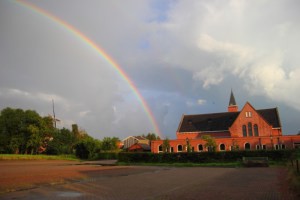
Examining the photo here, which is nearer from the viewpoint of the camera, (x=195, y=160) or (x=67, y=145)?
(x=195, y=160)

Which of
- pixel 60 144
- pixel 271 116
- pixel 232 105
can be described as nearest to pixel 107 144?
pixel 60 144

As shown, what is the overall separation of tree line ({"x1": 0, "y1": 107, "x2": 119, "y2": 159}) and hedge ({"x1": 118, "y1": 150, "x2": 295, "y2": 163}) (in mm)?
30352

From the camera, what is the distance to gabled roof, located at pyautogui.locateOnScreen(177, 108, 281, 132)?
243 feet

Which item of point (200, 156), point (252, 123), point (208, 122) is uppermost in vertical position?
point (208, 122)

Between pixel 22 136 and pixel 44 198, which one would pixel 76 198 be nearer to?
pixel 44 198

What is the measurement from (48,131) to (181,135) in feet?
134

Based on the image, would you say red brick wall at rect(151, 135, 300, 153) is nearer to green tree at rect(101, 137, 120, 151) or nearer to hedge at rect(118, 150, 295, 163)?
green tree at rect(101, 137, 120, 151)

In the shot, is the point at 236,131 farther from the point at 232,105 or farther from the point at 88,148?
the point at 88,148

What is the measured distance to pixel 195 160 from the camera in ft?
152

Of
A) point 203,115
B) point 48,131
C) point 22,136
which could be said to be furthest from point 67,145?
point 203,115

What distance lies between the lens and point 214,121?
79.8 meters

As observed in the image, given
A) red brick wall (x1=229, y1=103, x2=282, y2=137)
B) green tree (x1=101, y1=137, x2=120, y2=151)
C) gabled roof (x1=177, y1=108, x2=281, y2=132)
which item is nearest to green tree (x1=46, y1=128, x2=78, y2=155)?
green tree (x1=101, y1=137, x2=120, y2=151)

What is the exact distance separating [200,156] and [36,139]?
56187 millimetres

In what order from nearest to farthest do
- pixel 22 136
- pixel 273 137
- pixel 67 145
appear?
pixel 273 137 → pixel 22 136 → pixel 67 145
